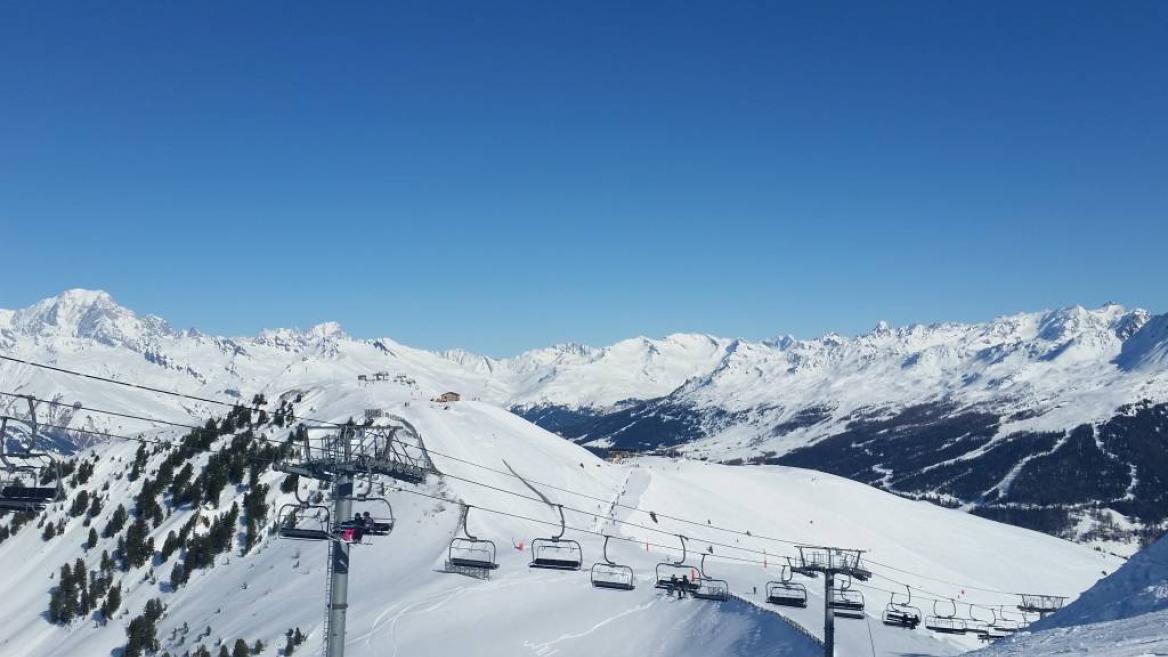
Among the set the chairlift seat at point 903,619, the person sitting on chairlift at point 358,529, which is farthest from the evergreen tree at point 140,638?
the chairlift seat at point 903,619

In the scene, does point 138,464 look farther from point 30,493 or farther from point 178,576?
point 30,493

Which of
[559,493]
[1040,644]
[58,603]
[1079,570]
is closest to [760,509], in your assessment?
[559,493]

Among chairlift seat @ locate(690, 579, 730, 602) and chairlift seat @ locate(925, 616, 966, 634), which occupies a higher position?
chairlift seat @ locate(690, 579, 730, 602)

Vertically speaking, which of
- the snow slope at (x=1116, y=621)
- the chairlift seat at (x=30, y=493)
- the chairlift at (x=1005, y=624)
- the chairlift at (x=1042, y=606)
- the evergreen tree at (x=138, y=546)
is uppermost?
the chairlift seat at (x=30, y=493)

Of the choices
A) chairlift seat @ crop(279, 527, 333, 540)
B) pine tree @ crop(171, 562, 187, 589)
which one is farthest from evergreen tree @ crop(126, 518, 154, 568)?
chairlift seat @ crop(279, 527, 333, 540)

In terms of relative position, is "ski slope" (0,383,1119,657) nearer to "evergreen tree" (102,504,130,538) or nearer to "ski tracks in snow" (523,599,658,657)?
"ski tracks in snow" (523,599,658,657)

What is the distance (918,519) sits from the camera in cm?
13738

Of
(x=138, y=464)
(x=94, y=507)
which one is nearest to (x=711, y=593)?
(x=94, y=507)

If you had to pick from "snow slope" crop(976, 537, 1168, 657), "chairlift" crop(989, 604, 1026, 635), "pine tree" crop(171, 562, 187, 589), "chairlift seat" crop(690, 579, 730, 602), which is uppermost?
"pine tree" crop(171, 562, 187, 589)

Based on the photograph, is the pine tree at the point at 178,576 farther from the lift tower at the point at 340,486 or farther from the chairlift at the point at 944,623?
the chairlift at the point at 944,623

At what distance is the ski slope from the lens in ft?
188

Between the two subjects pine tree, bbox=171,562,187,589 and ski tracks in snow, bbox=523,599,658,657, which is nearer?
ski tracks in snow, bbox=523,599,658,657

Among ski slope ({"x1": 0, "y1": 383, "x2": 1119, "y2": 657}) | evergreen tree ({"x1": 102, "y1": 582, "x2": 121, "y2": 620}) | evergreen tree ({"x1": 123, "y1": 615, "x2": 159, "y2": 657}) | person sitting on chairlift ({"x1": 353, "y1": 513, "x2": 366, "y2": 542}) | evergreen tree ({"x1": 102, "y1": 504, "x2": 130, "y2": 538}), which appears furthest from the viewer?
evergreen tree ({"x1": 102, "y1": 504, "x2": 130, "y2": 538})

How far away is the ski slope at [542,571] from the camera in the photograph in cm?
5725
